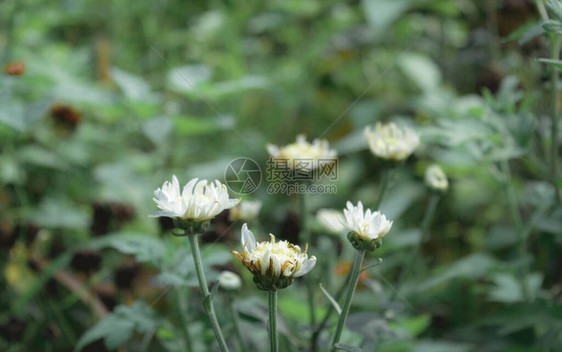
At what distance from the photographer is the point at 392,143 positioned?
2.20 feet

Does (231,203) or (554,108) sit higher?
(554,108)

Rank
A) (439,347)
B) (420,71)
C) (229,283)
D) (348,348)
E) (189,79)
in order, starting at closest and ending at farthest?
(348,348), (229,283), (439,347), (189,79), (420,71)

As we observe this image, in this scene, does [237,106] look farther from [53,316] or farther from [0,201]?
[53,316]

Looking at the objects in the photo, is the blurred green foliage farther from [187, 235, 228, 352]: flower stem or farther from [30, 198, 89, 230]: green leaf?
[187, 235, 228, 352]: flower stem

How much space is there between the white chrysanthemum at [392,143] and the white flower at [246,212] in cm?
20

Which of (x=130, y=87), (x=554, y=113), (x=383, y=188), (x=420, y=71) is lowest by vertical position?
(x=383, y=188)

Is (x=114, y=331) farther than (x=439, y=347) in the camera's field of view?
No

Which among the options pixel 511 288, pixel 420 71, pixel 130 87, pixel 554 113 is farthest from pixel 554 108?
pixel 130 87

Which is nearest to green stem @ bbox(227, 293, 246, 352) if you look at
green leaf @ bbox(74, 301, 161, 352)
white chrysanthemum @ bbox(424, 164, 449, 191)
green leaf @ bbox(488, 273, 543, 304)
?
green leaf @ bbox(74, 301, 161, 352)

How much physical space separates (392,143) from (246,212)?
0.83 ft

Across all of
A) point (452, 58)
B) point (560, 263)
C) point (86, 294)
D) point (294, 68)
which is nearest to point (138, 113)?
point (86, 294)

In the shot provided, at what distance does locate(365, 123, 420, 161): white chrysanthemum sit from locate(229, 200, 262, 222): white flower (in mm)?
196

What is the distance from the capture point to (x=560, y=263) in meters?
1.03

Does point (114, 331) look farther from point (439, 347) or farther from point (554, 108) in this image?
point (554, 108)
